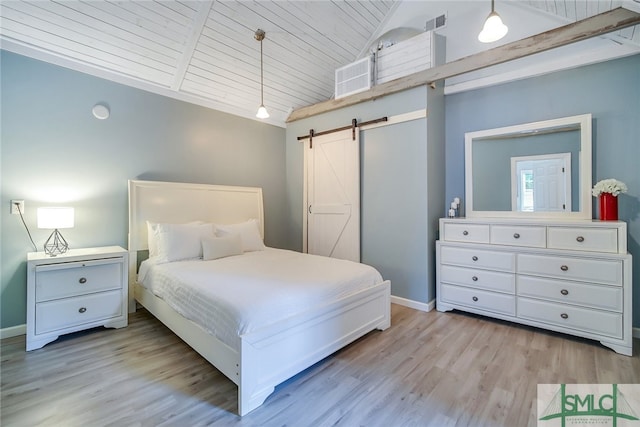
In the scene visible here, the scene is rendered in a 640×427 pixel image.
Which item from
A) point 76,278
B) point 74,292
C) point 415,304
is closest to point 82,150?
point 76,278

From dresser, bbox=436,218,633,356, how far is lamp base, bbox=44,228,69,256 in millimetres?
3823

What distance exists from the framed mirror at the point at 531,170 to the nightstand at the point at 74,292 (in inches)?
151

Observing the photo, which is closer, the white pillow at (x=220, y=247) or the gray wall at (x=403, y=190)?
the white pillow at (x=220, y=247)

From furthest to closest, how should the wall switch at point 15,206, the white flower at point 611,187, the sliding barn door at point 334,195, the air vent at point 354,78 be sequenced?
the sliding barn door at point 334,195, the air vent at point 354,78, the wall switch at point 15,206, the white flower at point 611,187

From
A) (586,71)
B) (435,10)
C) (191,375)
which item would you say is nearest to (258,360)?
(191,375)

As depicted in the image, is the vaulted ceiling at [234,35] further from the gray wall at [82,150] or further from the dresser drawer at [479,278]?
the dresser drawer at [479,278]

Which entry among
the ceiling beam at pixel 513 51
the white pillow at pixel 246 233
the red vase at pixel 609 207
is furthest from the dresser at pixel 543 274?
the white pillow at pixel 246 233

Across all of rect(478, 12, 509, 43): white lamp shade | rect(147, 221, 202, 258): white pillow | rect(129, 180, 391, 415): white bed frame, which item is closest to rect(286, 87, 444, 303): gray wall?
rect(129, 180, 391, 415): white bed frame

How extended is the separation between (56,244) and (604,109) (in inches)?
211

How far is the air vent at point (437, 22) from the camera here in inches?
135

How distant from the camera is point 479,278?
2.90 metres

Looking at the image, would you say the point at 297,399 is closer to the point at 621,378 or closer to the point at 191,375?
the point at 191,375

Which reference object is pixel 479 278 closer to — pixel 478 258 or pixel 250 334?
pixel 478 258

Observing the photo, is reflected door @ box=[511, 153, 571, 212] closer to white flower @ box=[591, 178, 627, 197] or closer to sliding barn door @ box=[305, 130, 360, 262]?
white flower @ box=[591, 178, 627, 197]
